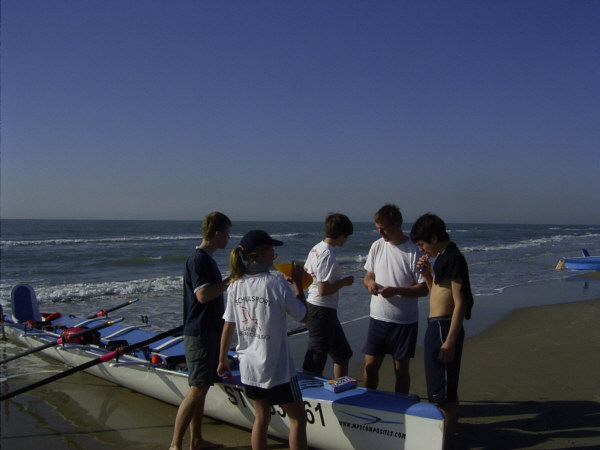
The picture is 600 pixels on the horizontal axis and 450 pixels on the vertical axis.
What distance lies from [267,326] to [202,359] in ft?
3.00

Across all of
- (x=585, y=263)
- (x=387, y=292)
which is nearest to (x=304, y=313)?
(x=387, y=292)

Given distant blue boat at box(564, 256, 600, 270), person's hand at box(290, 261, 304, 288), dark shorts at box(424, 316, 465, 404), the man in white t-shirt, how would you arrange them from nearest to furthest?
dark shorts at box(424, 316, 465, 404) < person's hand at box(290, 261, 304, 288) < the man in white t-shirt < distant blue boat at box(564, 256, 600, 270)

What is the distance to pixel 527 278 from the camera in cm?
1514

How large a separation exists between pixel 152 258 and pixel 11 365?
57.2 ft

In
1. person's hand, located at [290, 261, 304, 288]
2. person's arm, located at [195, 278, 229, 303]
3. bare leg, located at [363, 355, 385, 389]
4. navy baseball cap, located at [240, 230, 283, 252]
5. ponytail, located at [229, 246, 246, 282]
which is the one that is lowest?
bare leg, located at [363, 355, 385, 389]

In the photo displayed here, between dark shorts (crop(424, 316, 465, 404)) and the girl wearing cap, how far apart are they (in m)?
0.95

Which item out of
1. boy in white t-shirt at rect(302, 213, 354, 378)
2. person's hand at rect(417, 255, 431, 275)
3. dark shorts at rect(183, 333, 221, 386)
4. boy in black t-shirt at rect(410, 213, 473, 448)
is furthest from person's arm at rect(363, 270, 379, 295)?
dark shorts at rect(183, 333, 221, 386)

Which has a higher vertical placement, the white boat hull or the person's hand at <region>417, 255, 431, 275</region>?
the person's hand at <region>417, 255, 431, 275</region>

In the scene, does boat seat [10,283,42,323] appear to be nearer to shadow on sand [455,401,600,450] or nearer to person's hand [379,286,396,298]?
person's hand [379,286,396,298]

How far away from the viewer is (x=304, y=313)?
2783mm

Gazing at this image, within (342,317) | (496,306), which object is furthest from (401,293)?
(496,306)

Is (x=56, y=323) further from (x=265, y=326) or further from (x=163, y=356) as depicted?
(x=265, y=326)

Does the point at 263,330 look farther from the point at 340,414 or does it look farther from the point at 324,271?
the point at 324,271

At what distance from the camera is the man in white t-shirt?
3.64m
